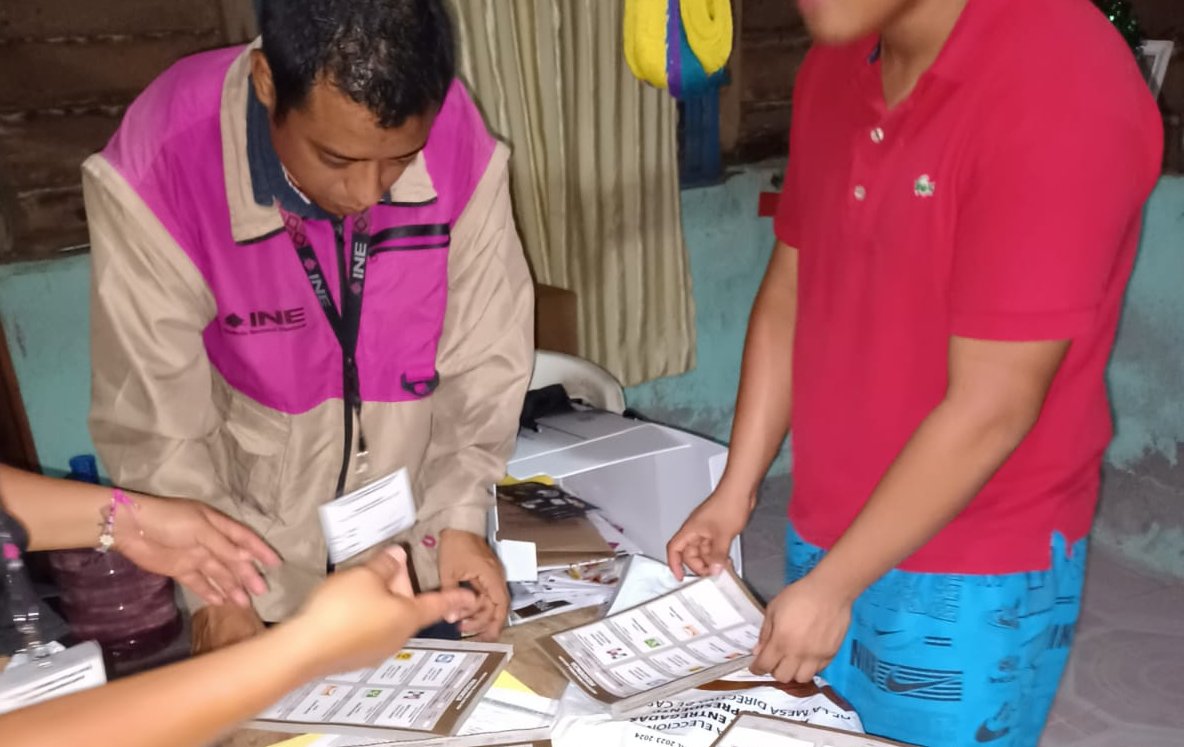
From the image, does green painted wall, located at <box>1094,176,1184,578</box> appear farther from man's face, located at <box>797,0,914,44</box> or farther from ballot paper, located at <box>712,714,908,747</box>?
ballot paper, located at <box>712,714,908,747</box>

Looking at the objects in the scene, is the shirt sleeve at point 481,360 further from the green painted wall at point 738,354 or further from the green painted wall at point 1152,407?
the green painted wall at point 1152,407

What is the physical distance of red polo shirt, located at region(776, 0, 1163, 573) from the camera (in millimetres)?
880

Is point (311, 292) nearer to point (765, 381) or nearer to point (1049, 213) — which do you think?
point (765, 381)

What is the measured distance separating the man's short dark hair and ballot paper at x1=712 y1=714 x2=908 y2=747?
0.72 meters

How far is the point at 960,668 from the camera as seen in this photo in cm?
109

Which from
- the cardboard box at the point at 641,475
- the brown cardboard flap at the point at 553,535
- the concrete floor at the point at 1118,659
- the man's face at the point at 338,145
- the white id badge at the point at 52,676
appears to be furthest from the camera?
the concrete floor at the point at 1118,659

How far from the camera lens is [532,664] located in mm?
1207

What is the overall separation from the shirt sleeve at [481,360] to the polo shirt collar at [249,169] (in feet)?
0.60

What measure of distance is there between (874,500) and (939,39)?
1.52 ft

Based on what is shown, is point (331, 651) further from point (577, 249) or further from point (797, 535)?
point (577, 249)

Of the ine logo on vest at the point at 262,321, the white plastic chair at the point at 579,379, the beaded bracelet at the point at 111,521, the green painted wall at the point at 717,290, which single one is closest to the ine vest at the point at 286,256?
the ine logo on vest at the point at 262,321

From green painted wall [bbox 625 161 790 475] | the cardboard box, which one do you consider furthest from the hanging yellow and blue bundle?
the cardboard box

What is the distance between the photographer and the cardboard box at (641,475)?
2.02m

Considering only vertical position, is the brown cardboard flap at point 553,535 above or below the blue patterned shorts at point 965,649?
below
